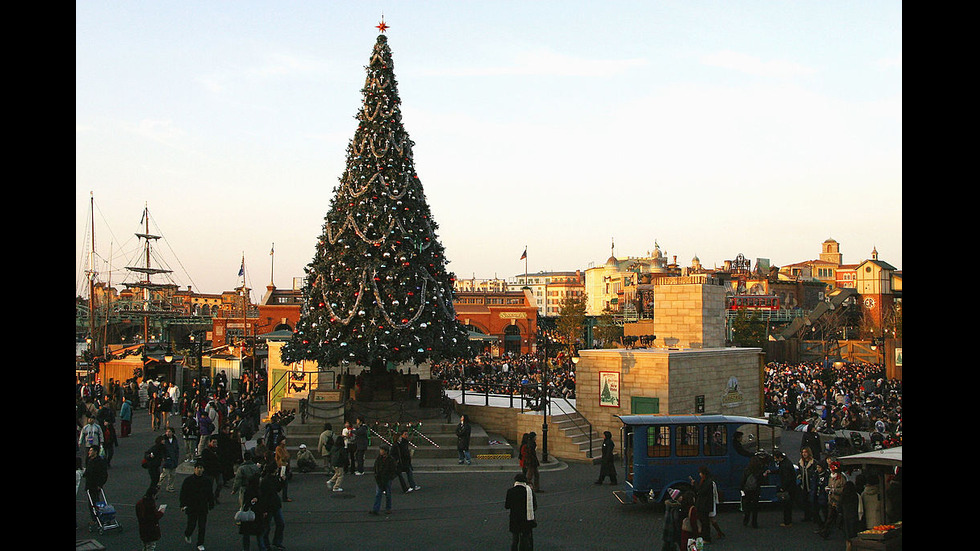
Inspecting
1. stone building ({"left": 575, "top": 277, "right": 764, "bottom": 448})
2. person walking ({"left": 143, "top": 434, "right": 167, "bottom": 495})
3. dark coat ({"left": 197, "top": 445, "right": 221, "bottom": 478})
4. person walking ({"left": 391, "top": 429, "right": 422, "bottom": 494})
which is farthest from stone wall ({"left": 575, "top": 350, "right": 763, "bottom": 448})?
person walking ({"left": 143, "top": 434, "right": 167, "bottom": 495})

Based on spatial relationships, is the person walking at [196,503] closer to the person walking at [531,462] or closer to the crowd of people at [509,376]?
the person walking at [531,462]

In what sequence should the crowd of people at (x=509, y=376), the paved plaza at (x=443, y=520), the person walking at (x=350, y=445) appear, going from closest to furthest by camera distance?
the paved plaza at (x=443, y=520)
the person walking at (x=350, y=445)
the crowd of people at (x=509, y=376)

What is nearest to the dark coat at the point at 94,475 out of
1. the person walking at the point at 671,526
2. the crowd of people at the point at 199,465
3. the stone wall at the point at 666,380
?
the crowd of people at the point at 199,465

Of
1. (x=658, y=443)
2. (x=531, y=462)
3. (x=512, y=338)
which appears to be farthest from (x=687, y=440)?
(x=512, y=338)

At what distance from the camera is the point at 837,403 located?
2939 centimetres

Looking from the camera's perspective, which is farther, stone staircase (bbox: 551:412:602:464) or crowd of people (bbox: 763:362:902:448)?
crowd of people (bbox: 763:362:902:448)

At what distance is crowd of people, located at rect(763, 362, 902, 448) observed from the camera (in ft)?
77.8

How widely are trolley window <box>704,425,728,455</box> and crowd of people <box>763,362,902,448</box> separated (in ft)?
15.2

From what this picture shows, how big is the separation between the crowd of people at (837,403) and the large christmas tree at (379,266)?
1132 cm

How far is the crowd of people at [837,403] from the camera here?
77.8 feet

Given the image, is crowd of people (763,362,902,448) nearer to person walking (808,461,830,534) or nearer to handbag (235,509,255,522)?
person walking (808,461,830,534)

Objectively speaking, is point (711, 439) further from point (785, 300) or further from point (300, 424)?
point (785, 300)
